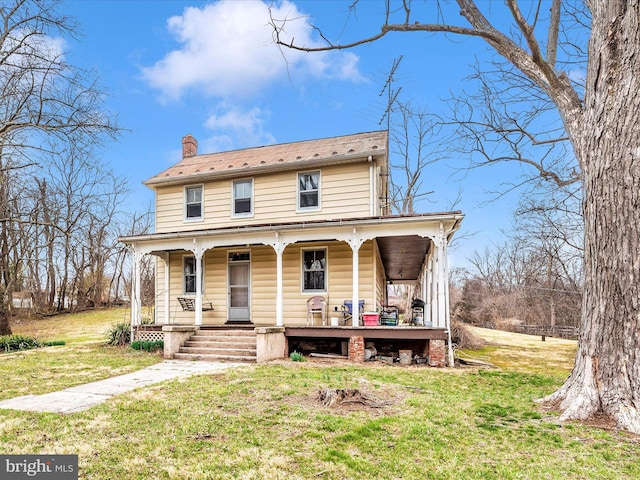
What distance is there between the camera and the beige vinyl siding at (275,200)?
1173cm

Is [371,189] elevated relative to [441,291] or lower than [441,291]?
elevated

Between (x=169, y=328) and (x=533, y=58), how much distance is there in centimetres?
953

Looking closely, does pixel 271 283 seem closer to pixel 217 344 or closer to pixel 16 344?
pixel 217 344

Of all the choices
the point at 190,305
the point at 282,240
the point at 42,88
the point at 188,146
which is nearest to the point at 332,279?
the point at 282,240

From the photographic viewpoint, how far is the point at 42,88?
1191 cm

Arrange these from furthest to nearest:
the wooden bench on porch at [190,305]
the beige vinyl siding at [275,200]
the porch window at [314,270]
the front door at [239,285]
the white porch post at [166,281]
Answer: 1. the white porch post at [166,281]
2. the wooden bench on porch at [190,305]
3. the front door at [239,285]
4. the beige vinyl siding at [275,200]
5. the porch window at [314,270]

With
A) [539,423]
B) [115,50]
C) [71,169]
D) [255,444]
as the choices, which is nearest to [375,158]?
[539,423]

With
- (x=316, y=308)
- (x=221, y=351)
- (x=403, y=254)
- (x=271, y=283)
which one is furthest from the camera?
(x=403, y=254)

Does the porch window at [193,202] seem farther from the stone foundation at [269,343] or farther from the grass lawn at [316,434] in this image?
the grass lawn at [316,434]

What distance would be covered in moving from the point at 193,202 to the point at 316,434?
35.7 ft

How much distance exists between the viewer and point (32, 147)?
1206 centimetres

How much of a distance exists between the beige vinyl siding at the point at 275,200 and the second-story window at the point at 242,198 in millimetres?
169

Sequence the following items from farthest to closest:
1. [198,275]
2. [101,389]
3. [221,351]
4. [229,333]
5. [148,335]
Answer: [148,335], [198,275], [229,333], [221,351], [101,389]

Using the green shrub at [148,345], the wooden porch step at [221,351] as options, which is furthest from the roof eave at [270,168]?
the wooden porch step at [221,351]
